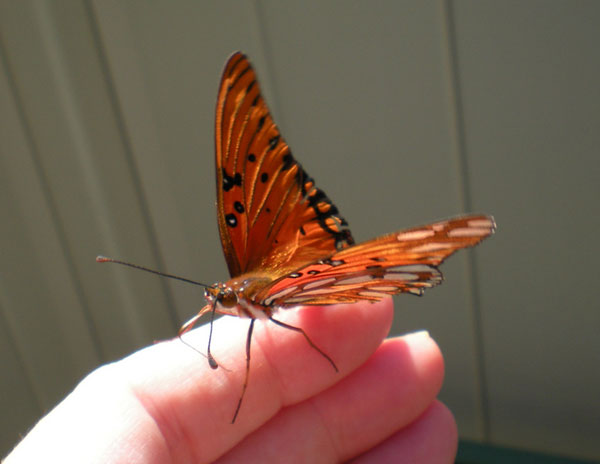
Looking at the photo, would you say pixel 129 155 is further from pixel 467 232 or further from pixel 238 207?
pixel 467 232

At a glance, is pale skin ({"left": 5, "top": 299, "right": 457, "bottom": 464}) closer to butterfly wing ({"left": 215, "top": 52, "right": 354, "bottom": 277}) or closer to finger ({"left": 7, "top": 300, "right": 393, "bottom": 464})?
finger ({"left": 7, "top": 300, "right": 393, "bottom": 464})

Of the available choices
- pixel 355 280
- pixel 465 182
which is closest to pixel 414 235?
pixel 355 280

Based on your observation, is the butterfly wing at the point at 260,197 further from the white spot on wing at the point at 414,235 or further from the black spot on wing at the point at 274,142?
the white spot on wing at the point at 414,235

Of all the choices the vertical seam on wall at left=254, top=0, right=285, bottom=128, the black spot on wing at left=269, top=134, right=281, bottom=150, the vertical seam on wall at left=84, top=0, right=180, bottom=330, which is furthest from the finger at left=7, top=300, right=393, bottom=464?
the vertical seam on wall at left=84, top=0, right=180, bottom=330

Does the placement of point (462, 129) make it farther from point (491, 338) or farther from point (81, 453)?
point (81, 453)

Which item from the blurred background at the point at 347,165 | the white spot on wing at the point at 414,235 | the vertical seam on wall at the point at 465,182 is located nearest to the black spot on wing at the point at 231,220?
the white spot on wing at the point at 414,235
